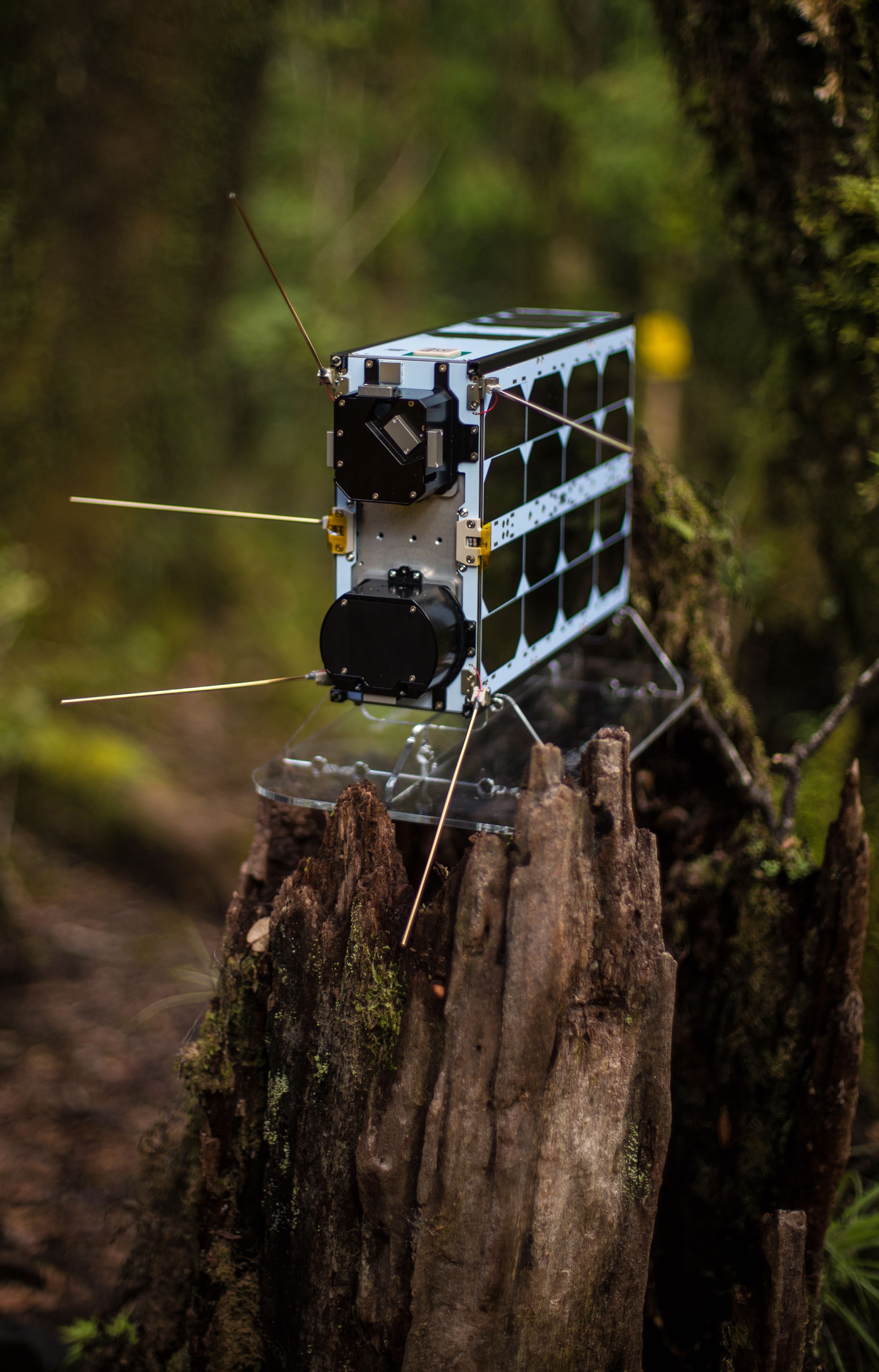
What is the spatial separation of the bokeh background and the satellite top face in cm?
151

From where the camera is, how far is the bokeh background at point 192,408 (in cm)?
776

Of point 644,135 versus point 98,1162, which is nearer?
point 98,1162

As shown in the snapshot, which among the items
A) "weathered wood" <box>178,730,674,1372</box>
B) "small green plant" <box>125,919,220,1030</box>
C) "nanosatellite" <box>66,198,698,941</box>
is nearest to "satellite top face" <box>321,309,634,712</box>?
"nanosatellite" <box>66,198,698,941</box>

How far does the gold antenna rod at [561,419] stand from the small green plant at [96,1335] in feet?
12.0

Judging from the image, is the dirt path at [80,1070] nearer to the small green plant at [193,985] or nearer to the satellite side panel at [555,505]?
the small green plant at [193,985]

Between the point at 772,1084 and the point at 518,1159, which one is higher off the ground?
the point at 518,1159

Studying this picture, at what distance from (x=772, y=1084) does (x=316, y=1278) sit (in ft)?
6.64

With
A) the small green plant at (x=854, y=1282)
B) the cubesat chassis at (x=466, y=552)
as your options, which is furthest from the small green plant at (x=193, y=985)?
the small green plant at (x=854, y=1282)

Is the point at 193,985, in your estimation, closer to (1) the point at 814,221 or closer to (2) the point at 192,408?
(2) the point at 192,408

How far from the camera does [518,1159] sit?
125 inches

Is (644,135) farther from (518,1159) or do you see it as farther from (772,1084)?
(518,1159)

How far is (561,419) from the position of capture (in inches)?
148

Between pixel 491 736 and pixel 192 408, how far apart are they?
19.0 ft

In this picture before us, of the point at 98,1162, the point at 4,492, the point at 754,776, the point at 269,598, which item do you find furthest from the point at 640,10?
the point at 98,1162
